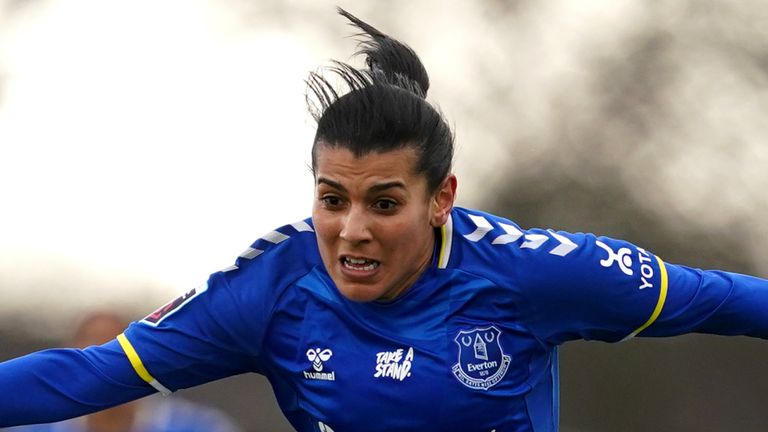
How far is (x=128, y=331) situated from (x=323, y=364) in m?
0.54

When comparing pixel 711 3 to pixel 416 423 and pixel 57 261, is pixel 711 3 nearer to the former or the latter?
pixel 57 261

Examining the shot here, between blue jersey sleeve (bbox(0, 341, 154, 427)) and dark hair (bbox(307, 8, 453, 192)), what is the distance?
76 cm

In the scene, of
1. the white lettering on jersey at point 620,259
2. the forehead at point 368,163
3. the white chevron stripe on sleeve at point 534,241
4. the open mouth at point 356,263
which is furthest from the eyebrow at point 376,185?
the white lettering on jersey at point 620,259

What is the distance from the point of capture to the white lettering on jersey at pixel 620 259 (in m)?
3.77

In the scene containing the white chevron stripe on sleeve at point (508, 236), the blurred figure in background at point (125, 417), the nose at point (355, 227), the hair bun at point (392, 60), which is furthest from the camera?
the blurred figure in background at point (125, 417)

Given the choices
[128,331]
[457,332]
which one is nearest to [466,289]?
[457,332]

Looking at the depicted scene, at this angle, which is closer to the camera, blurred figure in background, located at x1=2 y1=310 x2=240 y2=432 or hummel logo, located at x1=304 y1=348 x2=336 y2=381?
hummel logo, located at x1=304 y1=348 x2=336 y2=381

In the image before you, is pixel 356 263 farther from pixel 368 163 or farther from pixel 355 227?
pixel 368 163

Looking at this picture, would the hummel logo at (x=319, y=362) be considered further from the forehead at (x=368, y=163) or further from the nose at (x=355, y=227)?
the forehead at (x=368, y=163)

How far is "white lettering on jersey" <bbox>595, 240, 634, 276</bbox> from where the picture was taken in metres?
3.77

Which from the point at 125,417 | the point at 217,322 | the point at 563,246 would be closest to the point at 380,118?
the point at 563,246

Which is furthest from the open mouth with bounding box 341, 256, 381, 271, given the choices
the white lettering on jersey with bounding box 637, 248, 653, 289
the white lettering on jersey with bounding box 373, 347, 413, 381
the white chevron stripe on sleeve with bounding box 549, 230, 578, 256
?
the white lettering on jersey with bounding box 637, 248, 653, 289

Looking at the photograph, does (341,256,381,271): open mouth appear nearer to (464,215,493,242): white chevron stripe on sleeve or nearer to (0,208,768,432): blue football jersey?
(0,208,768,432): blue football jersey

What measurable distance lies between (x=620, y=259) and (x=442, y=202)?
1.66 feet
